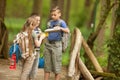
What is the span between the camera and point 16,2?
55281 mm

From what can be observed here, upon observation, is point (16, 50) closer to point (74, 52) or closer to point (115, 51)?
point (74, 52)

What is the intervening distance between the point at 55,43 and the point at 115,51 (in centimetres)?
206

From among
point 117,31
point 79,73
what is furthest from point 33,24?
point 117,31

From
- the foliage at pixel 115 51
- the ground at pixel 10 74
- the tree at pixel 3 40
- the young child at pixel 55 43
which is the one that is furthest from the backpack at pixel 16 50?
the tree at pixel 3 40

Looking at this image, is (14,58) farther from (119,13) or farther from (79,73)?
(119,13)

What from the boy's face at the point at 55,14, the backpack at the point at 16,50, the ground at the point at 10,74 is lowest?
the ground at the point at 10,74

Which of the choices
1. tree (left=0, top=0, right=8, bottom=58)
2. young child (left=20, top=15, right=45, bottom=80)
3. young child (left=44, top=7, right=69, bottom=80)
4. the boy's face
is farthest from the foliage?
tree (left=0, top=0, right=8, bottom=58)

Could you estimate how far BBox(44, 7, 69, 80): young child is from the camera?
30.6ft

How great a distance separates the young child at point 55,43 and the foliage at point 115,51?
1892mm

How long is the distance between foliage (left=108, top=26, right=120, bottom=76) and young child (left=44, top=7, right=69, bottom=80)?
1.89 m

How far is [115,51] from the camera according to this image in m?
10.9

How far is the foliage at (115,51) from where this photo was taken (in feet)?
35.7

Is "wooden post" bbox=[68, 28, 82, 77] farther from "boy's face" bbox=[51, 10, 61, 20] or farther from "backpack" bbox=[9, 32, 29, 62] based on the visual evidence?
"backpack" bbox=[9, 32, 29, 62]

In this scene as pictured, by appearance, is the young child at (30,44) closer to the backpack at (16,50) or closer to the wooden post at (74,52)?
the backpack at (16,50)
